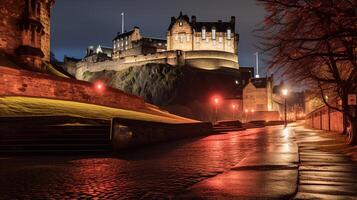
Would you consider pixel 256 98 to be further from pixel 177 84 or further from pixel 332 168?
pixel 332 168

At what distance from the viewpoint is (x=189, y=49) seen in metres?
105

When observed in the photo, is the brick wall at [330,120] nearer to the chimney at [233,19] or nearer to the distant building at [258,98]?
the distant building at [258,98]

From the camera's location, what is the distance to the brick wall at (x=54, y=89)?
88.0ft

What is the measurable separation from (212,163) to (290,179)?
11.6 ft

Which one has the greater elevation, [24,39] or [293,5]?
[24,39]

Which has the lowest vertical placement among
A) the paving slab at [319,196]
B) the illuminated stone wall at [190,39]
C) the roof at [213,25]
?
the paving slab at [319,196]

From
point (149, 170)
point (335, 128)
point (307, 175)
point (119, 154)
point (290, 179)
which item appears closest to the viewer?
point (290, 179)

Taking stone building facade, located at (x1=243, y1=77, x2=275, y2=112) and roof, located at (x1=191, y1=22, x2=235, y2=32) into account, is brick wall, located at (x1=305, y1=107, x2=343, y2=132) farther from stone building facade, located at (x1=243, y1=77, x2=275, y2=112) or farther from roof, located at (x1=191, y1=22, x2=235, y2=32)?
roof, located at (x1=191, y1=22, x2=235, y2=32)

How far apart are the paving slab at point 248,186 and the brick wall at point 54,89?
22.0 meters

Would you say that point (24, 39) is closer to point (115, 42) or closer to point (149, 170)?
point (149, 170)

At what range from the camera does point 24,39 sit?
38.5 metres

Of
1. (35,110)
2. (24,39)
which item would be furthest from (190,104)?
A: (35,110)

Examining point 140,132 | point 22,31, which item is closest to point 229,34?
point 22,31

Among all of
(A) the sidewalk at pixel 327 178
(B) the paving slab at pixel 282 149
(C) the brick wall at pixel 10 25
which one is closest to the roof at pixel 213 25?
(C) the brick wall at pixel 10 25
